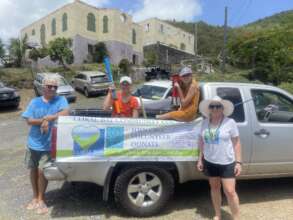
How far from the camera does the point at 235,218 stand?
410 cm

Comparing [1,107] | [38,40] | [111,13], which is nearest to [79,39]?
[111,13]

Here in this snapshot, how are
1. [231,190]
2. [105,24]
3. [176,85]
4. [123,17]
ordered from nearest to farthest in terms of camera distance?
[231,190]
[176,85]
[105,24]
[123,17]

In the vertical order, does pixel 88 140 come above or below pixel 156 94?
below

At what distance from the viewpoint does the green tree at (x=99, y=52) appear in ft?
131

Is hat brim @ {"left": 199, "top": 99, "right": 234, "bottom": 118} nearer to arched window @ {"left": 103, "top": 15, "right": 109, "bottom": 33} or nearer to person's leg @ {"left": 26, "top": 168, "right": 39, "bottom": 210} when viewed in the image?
person's leg @ {"left": 26, "top": 168, "right": 39, "bottom": 210}

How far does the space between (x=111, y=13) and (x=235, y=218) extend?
3888 centimetres

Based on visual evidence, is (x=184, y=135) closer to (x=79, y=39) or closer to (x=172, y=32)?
(x=79, y=39)

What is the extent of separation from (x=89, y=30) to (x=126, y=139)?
37.3 metres

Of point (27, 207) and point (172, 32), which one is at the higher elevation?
point (172, 32)

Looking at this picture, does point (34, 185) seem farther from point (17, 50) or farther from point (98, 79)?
point (17, 50)

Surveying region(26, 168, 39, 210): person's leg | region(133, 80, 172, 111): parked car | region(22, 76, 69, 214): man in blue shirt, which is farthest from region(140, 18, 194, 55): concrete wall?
region(26, 168, 39, 210): person's leg

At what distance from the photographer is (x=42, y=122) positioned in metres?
4.42

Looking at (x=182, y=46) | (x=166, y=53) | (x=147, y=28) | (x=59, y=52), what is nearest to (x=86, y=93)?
(x=59, y=52)

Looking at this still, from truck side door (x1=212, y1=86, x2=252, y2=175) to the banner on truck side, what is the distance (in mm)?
618
